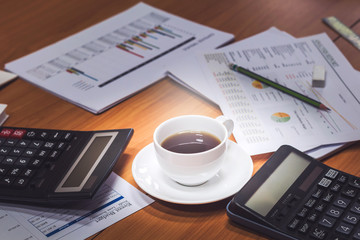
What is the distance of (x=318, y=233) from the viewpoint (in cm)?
55

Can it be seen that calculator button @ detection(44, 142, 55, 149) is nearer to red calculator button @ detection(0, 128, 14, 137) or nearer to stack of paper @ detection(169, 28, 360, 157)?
red calculator button @ detection(0, 128, 14, 137)

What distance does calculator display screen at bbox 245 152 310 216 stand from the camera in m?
0.60

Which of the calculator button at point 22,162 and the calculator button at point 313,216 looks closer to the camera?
the calculator button at point 313,216

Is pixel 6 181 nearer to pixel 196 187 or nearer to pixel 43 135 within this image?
pixel 43 135

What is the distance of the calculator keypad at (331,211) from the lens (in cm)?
55

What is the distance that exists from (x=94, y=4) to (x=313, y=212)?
88 cm

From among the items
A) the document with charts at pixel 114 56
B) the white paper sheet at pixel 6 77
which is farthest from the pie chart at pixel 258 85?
the white paper sheet at pixel 6 77

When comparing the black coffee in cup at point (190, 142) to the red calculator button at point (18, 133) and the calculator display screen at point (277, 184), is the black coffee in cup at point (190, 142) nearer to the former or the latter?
the calculator display screen at point (277, 184)

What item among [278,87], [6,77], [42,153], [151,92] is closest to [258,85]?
[278,87]

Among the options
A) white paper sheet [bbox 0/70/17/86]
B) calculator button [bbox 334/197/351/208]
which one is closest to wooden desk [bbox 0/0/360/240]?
white paper sheet [bbox 0/70/17/86]

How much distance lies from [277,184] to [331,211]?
0.27 ft

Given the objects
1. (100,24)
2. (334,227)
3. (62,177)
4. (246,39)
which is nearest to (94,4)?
(100,24)

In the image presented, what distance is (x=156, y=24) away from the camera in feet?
3.66

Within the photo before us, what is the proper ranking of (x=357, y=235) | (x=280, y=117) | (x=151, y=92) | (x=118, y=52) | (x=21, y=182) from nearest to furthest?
1. (x=357, y=235)
2. (x=21, y=182)
3. (x=280, y=117)
4. (x=151, y=92)
5. (x=118, y=52)
